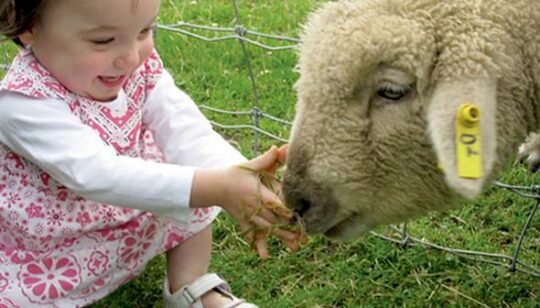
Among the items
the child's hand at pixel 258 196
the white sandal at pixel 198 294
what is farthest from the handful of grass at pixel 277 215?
the white sandal at pixel 198 294

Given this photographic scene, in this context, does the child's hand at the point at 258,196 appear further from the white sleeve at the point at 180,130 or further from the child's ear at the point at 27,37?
the child's ear at the point at 27,37

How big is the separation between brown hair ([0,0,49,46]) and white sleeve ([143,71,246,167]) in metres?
0.52

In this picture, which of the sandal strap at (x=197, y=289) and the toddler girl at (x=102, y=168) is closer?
the toddler girl at (x=102, y=168)

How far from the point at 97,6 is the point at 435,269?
1.36m

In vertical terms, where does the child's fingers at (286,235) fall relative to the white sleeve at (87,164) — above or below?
below

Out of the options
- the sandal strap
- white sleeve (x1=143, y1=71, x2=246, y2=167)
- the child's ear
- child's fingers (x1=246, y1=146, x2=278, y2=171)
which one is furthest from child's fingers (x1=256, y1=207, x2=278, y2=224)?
the child's ear

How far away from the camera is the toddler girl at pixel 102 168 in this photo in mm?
2344

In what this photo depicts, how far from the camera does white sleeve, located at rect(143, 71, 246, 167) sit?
8.78 ft

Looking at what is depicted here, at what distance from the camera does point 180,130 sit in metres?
2.74

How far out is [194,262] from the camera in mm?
2789

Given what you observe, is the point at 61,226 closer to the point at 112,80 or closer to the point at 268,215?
the point at 112,80

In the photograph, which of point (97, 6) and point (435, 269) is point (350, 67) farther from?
point (435, 269)

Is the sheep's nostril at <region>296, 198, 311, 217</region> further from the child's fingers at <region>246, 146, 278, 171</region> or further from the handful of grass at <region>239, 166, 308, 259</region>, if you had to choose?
the child's fingers at <region>246, 146, 278, 171</region>

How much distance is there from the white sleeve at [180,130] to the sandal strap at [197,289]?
1.09 ft
